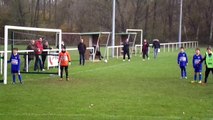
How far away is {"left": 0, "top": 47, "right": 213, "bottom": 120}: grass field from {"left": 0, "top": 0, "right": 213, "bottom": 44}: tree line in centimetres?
6180

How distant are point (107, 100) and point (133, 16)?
231 ft

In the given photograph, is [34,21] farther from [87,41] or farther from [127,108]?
[127,108]

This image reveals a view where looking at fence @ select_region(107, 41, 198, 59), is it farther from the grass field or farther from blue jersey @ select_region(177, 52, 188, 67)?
the grass field

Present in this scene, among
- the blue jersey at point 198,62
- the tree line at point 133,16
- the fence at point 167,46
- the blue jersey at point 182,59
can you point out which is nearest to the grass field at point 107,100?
the blue jersey at point 198,62

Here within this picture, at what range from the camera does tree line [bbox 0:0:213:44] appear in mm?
79125

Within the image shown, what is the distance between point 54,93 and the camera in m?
13.8

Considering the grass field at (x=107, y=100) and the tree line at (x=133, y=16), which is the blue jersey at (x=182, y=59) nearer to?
the grass field at (x=107, y=100)

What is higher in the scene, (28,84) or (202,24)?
(202,24)

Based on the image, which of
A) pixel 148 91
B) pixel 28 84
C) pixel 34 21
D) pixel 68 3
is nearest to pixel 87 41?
pixel 28 84

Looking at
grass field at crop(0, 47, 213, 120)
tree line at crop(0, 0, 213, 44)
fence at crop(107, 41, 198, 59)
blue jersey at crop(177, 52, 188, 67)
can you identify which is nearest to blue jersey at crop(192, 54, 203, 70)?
grass field at crop(0, 47, 213, 120)

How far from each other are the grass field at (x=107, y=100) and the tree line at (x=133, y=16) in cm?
6180

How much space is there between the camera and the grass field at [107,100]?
395 inches

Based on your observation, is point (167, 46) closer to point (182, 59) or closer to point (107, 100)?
point (182, 59)

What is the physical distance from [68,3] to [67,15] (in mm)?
2747
